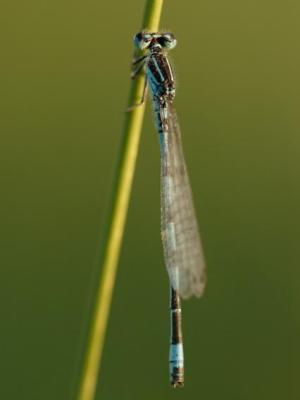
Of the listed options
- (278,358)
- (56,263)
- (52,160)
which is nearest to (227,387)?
(278,358)

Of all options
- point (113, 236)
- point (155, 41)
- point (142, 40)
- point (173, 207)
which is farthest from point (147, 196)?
point (113, 236)

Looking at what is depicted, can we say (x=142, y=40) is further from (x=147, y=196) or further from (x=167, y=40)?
(x=147, y=196)

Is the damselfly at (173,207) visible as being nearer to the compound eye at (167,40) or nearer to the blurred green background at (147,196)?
the compound eye at (167,40)

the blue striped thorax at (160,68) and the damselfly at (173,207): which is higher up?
the blue striped thorax at (160,68)

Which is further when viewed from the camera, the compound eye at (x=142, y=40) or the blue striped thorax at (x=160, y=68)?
the blue striped thorax at (x=160, y=68)

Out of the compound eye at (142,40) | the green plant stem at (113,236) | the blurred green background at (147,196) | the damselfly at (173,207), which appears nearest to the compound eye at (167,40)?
the damselfly at (173,207)
